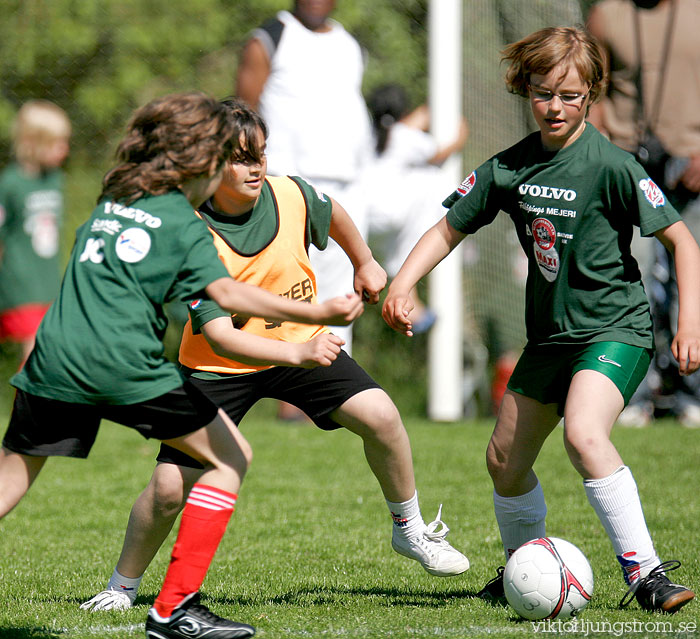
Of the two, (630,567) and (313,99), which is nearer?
(630,567)

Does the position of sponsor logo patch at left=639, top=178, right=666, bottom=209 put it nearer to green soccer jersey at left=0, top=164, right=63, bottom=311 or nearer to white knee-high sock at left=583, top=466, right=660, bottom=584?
white knee-high sock at left=583, top=466, right=660, bottom=584

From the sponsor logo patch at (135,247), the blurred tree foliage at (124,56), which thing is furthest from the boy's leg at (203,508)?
the blurred tree foliage at (124,56)

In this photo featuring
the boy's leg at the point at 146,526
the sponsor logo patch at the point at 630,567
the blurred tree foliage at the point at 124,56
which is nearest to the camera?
the sponsor logo patch at the point at 630,567

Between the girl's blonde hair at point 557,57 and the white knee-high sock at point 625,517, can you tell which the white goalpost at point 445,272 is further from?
the white knee-high sock at point 625,517

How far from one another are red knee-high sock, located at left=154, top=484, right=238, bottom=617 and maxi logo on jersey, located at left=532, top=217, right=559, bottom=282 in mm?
1371

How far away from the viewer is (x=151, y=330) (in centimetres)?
302

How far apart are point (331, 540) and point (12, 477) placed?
1970mm

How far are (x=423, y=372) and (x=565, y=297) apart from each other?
18.5 feet

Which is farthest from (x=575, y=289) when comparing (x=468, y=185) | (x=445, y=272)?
(x=445, y=272)

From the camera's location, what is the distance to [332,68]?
7.11 m

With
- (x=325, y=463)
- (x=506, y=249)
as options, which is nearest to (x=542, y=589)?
(x=325, y=463)

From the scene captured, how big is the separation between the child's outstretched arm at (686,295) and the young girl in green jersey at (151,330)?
1.20 meters

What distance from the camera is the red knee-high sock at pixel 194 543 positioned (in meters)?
3.05

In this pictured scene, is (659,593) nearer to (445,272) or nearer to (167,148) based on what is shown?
(167,148)
